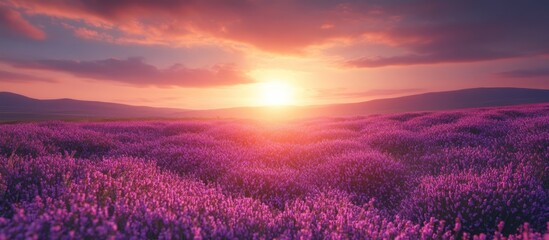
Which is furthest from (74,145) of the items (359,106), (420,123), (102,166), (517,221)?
(359,106)

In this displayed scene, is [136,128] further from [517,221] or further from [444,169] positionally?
[517,221]

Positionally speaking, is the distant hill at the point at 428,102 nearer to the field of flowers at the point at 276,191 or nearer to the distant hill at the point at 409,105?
the distant hill at the point at 409,105

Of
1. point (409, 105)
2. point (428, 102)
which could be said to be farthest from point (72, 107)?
point (428, 102)

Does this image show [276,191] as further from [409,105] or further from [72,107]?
[72,107]

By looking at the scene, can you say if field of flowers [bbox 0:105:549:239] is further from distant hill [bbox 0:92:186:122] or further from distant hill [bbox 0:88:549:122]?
distant hill [bbox 0:92:186:122]

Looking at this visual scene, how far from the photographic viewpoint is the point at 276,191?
13.6ft

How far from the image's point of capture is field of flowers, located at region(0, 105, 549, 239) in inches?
91.9

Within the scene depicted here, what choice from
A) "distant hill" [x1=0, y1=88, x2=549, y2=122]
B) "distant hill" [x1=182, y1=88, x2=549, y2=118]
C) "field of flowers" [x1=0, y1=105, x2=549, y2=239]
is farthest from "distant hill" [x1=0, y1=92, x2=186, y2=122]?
"field of flowers" [x1=0, y1=105, x2=549, y2=239]

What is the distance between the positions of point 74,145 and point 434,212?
661cm

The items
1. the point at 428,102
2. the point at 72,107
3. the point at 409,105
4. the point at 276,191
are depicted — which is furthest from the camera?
the point at 72,107

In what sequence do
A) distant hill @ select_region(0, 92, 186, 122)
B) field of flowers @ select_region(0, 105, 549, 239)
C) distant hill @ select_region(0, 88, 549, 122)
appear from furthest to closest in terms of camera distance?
distant hill @ select_region(0, 92, 186, 122) < distant hill @ select_region(0, 88, 549, 122) < field of flowers @ select_region(0, 105, 549, 239)

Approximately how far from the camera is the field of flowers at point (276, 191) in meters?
2.33

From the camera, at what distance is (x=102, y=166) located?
4.34 metres

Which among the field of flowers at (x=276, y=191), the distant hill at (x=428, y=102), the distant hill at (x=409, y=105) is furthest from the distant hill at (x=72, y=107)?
the field of flowers at (x=276, y=191)
